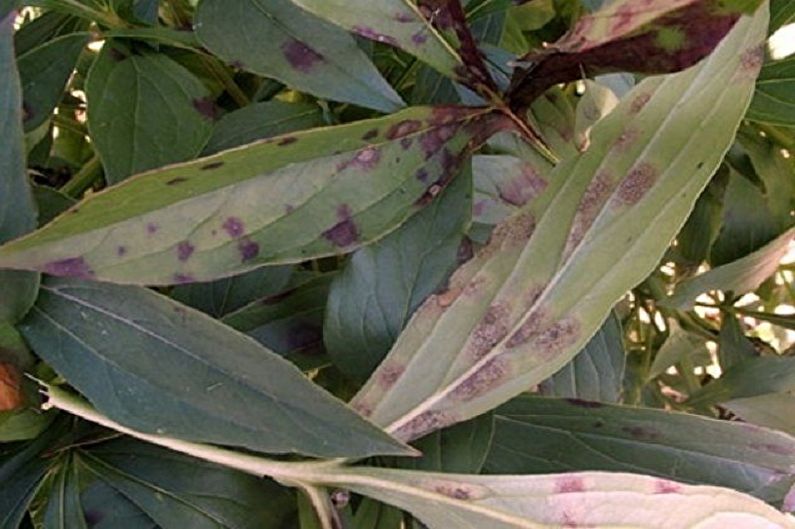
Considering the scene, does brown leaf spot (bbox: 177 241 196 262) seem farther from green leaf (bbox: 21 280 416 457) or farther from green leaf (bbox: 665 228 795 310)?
green leaf (bbox: 665 228 795 310)

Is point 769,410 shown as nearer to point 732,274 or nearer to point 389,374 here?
point 732,274

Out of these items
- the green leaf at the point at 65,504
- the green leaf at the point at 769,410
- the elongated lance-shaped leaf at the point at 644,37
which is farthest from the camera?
the green leaf at the point at 769,410

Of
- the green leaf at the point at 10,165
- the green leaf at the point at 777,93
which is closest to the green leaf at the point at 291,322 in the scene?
the green leaf at the point at 10,165

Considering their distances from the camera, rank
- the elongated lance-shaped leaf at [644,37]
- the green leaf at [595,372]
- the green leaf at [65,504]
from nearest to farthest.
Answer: the elongated lance-shaped leaf at [644,37], the green leaf at [65,504], the green leaf at [595,372]

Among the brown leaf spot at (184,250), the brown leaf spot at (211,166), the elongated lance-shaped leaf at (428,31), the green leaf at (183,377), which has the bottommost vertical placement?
the green leaf at (183,377)

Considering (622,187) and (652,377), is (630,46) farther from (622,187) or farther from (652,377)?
(652,377)

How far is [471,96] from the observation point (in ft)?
1.58

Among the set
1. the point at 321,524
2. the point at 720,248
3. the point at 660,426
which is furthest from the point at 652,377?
the point at 321,524

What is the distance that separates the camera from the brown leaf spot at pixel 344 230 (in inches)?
16.0

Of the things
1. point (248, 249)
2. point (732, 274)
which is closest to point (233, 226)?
point (248, 249)

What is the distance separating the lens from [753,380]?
66 cm

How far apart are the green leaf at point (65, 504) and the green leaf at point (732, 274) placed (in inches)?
14.4

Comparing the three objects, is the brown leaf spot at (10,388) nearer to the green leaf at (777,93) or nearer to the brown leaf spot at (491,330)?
the brown leaf spot at (491,330)

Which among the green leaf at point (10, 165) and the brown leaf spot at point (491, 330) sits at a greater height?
the green leaf at point (10, 165)
